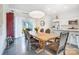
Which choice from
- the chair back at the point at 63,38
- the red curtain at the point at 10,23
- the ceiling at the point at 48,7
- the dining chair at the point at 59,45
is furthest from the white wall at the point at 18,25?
the chair back at the point at 63,38

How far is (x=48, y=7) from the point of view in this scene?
2.59 m

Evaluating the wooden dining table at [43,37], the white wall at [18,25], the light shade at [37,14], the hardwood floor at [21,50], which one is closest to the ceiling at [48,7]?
the light shade at [37,14]

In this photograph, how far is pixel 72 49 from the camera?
8.42 feet

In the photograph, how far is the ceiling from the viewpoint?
258 centimetres

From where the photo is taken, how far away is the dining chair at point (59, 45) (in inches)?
101

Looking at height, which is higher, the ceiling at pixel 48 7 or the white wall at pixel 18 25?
the ceiling at pixel 48 7

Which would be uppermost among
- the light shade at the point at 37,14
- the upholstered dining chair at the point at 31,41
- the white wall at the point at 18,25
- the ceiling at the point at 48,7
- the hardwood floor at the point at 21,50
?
the ceiling at the point at 48,7

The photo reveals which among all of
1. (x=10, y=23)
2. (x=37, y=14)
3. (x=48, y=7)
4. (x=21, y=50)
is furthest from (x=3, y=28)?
(x=48, y=7)

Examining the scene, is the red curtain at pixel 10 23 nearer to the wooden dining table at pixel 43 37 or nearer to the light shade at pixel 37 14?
the light shade at pixel 37 14

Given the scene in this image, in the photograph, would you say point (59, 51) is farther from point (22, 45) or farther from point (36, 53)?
point (22, 45)

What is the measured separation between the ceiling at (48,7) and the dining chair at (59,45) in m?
0.37

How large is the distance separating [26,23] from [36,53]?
488 mm
